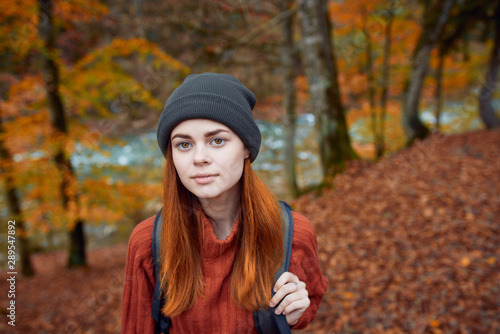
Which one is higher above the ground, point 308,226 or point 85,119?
point 85,119

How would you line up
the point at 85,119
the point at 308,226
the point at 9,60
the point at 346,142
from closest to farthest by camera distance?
the point at 308,226 < the point at 9,60 < the point at 346,142 < the point at 85,119

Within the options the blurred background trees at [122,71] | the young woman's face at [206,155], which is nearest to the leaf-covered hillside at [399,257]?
the blurred background trees at [122,71]

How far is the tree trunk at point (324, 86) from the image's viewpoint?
5.77 metres

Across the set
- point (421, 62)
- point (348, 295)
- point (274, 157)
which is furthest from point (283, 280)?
point (274, 157)

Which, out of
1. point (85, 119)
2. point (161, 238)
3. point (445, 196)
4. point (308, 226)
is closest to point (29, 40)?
point (85, 119)

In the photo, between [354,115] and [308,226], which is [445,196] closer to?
[308,226]

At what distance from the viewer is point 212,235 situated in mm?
1357

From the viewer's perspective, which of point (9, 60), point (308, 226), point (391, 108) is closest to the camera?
point (308, 226)

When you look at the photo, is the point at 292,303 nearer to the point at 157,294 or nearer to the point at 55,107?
the point at 157,294

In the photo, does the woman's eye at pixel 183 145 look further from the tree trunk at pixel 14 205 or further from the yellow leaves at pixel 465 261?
the tree trunk at pixel 14 205

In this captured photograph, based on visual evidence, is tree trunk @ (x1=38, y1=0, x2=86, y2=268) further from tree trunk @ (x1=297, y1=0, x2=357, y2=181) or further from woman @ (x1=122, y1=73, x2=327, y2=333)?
woman @ (x1=122, y1=73, x2=327, y2=333)

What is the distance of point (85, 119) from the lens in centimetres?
743

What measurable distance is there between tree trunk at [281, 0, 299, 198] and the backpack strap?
25.0 ft

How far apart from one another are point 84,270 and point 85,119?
421 cm
